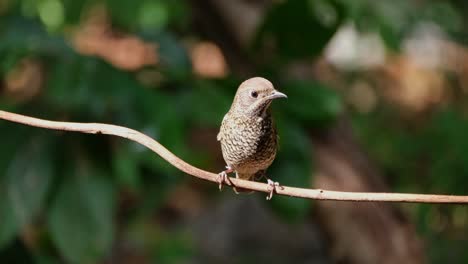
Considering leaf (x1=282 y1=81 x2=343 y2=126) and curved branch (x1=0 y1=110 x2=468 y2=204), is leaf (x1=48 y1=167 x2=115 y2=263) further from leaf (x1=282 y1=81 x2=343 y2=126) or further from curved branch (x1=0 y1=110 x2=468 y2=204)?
curved branch (x1=0 y1=110 x2=468 y2=204)

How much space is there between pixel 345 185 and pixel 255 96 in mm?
2736

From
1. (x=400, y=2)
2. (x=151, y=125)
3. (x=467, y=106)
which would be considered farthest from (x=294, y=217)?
(x=467, y=106)

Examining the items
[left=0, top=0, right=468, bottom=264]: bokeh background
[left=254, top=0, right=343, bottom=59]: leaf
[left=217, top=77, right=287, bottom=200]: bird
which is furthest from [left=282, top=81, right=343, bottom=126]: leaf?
[left=217, top=77, right=287, bottom=200]: bird

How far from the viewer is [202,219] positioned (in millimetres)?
9094

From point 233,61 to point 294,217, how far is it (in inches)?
46.4

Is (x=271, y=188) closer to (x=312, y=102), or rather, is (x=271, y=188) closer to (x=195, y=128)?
(x=312, y=102)

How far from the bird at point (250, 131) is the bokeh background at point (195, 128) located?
1.10 m

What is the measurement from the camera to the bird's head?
1.95 metres

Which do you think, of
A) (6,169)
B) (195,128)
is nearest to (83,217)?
(6,169)

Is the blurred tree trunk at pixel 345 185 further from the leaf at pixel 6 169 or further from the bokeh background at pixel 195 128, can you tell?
the leaf at pixel 6 169

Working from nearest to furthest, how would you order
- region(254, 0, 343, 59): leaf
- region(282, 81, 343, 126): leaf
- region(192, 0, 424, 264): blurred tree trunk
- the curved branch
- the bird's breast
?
the curved branch → the bird's breast → region(254, 0, 343, 59): leaf → region(282, 81, 343, 126): leaf → region(192, 0, 424, 264): blurred tree trunk

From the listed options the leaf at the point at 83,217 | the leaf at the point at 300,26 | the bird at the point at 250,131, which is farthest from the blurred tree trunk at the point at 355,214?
the bird at the point at 250,131

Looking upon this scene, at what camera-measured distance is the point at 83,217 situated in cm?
357

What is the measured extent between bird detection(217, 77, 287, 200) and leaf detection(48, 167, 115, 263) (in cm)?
153
